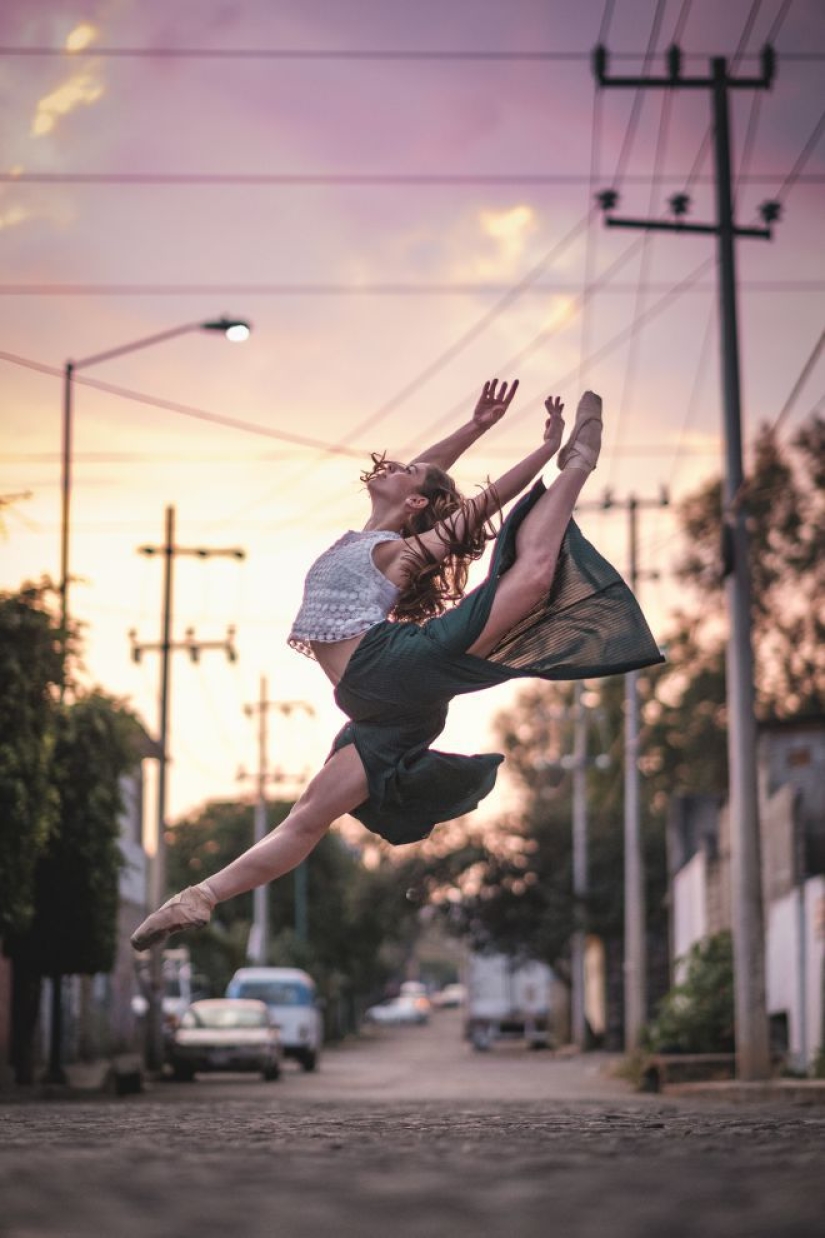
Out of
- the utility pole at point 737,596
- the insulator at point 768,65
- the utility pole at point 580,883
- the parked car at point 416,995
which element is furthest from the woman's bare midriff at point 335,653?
the parked car at point 416,995

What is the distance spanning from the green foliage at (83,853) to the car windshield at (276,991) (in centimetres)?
1646

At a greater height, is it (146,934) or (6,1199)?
(146,934)

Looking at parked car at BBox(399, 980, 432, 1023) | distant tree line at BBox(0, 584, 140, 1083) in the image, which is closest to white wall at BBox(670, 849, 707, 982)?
distant tree line at BBox(0, 584, 140, 1083)

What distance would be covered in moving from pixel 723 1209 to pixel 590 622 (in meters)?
3.84

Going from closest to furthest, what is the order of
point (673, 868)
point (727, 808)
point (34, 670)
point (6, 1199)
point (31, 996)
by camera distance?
point (6, 1199), point (34, 670), point (31, 996), point (727, 808), point (673, 868)

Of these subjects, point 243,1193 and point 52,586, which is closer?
point 243,1193

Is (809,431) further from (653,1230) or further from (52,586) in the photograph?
(653,1230)

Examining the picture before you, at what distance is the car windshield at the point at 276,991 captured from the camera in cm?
4141

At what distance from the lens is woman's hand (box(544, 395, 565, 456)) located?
285 inches

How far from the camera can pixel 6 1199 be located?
3172 mm

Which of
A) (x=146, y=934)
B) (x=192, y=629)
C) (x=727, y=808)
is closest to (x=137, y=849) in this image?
(x=192, y=629)

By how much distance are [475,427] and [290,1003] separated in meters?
35.2

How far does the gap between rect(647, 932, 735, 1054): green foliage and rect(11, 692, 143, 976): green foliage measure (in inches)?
326

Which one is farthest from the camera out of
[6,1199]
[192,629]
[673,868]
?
[673,868]
